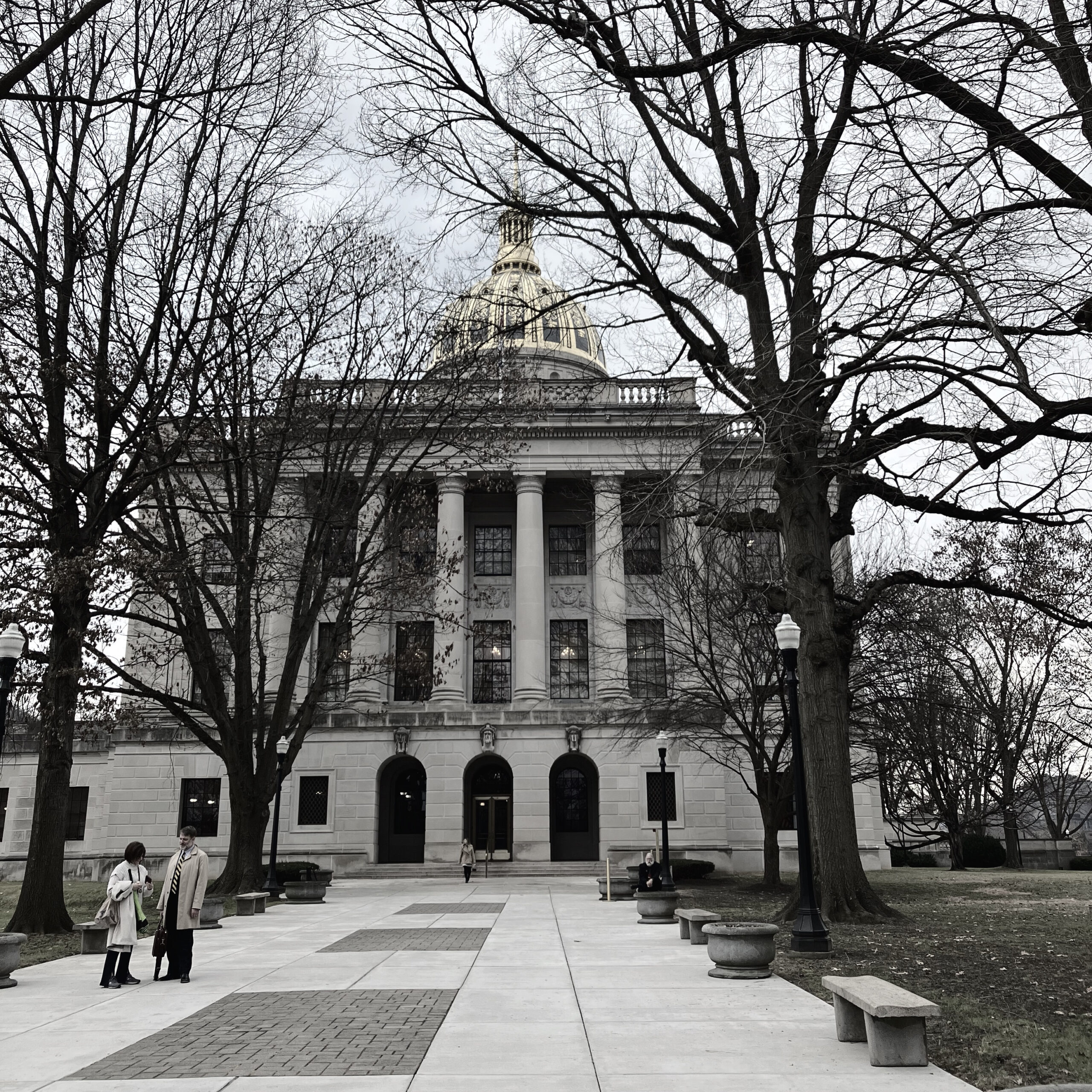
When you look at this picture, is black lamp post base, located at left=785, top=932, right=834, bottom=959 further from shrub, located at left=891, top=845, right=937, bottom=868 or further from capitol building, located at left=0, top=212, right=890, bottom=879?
shrub, located at left=891, top=845, right=937, bottom=868

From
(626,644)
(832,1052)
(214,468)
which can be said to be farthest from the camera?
(626,644)

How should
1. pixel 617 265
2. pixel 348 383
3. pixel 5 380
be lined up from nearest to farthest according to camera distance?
pixel 617 265
pixel 5 380
pixel 348 383

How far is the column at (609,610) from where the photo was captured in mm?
39031

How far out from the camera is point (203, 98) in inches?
671

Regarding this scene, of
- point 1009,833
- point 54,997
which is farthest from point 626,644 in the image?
point 54,997

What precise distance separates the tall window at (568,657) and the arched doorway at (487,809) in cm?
441

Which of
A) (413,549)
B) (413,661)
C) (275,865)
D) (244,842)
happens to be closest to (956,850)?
(413,661)

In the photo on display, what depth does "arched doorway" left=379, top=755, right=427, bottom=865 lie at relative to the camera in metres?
43.8

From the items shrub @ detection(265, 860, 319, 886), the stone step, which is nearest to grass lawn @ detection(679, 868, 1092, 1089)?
the stone step

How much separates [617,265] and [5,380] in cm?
1053

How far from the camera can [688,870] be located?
34.2 metres

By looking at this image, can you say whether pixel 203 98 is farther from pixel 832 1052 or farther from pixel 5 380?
pixel 832 1052

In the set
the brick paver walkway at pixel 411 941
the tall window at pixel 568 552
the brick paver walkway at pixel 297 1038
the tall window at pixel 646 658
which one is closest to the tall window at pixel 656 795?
the tall window at pixel 646 658

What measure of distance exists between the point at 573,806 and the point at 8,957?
116ft
